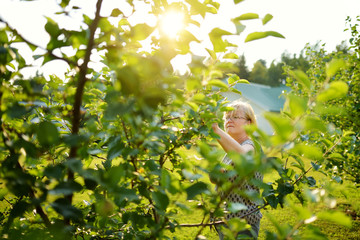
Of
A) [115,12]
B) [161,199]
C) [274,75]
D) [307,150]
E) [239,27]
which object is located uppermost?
[115,12]

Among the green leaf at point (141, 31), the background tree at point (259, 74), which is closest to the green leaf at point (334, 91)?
the green leaf at point (141, 31)

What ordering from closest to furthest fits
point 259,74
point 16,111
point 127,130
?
point 16,111, point 127,130, point 259,74

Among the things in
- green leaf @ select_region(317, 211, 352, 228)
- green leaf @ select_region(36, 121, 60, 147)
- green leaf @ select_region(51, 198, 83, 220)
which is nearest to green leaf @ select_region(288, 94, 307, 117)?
green leaf @ select_region(317, 211, 352, 228)

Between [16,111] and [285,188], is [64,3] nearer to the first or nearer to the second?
[16,111]

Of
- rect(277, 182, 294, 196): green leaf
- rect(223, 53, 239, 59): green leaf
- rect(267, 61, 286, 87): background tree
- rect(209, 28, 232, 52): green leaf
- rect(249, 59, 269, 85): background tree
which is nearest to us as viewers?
rect(209, 28, 232, 52): green leaf

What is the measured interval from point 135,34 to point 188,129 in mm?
793

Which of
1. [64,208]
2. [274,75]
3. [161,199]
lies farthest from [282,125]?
[274,75]

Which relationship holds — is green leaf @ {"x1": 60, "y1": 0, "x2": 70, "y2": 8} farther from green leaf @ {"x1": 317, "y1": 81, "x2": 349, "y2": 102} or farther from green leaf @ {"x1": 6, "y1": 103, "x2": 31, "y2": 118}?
green leaf @ {"x1": 317, "y1": 81, "x2": 349, "y2": 102}

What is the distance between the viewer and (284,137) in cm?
74

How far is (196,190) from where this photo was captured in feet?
3.41

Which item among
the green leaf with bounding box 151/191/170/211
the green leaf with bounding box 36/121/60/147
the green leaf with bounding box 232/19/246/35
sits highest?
the green leaf with bounding box 232/19/246/35

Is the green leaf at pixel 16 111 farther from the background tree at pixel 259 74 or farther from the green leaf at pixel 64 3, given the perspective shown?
the background tree at pixel 259 74

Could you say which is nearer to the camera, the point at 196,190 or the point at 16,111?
the point at 16,111

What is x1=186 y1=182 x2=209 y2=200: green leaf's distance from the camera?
103 centimetres
